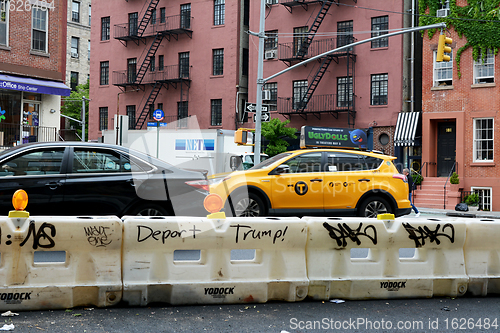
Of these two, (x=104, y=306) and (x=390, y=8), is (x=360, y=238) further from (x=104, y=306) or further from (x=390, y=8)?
(x=390, y=8)

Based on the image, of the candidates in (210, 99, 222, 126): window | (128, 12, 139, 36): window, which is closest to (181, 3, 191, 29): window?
(128, 12, 139, 36): window

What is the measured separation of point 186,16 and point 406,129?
59.1 ft

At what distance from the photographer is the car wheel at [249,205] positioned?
10.7 meters

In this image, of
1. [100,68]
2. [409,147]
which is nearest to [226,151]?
[409,147]

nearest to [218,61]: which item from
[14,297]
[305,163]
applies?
[305,163]

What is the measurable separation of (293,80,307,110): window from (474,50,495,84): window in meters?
10.0

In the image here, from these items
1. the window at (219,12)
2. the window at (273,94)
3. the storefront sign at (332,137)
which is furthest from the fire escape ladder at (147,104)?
the storefront sign at (332,137)

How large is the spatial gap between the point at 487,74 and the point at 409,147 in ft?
17.7

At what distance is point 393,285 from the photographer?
223 inches

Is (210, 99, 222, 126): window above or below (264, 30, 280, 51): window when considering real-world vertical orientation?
below

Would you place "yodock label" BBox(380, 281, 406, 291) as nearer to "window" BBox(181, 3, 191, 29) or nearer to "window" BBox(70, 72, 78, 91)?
"window" BBox(181, 3, 191, 29)

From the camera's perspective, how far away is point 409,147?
2756 cm

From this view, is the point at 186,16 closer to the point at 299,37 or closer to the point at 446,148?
the point at 299,37

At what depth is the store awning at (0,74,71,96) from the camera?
22283 millimetres
